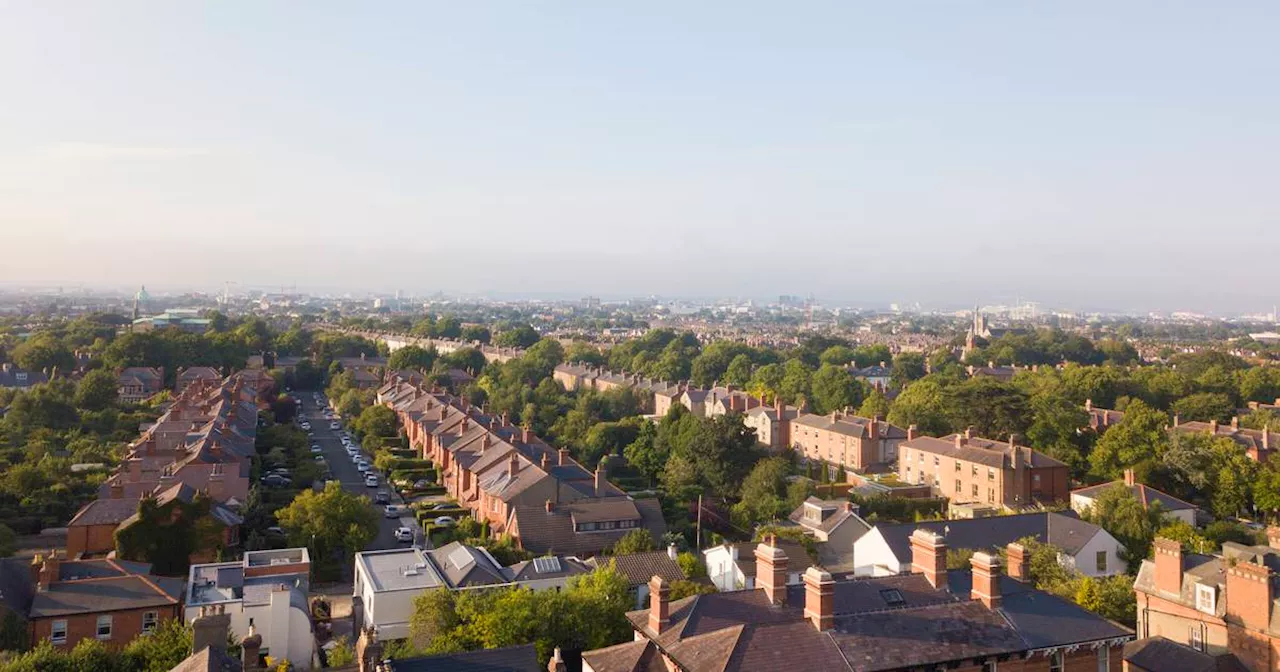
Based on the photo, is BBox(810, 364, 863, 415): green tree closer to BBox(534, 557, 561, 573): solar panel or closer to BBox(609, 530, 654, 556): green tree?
BBox(609, 530, 654, 556): green tree

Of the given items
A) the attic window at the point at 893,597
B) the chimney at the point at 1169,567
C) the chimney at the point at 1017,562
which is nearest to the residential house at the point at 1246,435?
the chimney at the point at 1169,567

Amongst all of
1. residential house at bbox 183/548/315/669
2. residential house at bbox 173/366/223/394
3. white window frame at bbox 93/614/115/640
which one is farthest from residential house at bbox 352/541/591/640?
residential house at bbox 173/366/223/394

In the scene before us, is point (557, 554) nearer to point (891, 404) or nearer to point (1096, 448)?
point (1096, 448)

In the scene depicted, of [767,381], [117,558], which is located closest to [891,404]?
[767,381]

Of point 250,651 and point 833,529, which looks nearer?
point 250,651

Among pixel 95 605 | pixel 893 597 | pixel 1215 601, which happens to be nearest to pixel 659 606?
pixel 893 597

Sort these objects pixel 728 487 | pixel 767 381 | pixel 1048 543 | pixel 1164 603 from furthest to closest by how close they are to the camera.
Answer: pixel 767 381 → pixel 728 487 → pixel 1048 543 → pixel 1164 603

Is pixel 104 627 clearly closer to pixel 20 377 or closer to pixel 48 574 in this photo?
pixel 48 574
